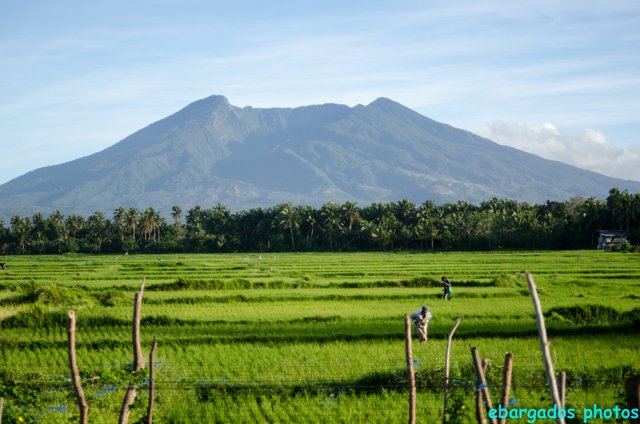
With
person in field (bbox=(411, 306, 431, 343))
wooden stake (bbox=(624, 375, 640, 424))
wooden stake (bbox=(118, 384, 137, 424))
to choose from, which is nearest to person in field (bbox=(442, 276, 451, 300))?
person in field (bbox=(411, 306, 431, 343))

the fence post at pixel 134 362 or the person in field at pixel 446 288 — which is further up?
the fence post at pixel 134 362

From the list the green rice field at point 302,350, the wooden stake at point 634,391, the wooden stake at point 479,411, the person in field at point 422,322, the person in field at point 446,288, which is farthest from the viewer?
the person in field at point 446,288

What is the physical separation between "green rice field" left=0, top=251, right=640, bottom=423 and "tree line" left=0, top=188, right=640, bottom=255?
44063mm

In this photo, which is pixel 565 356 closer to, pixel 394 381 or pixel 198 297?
pixel 394 381

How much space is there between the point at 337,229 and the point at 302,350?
220 ft

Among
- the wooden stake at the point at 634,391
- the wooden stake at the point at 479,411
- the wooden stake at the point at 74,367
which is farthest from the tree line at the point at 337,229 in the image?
the wooden stake at the point at 634,391

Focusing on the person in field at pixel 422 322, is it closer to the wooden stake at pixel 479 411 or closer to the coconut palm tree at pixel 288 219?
the wooden stake at pixel 479 411

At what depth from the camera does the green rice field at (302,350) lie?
10.0 m

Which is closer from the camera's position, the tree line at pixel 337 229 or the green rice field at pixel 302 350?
the green rice field at pixel 302 350

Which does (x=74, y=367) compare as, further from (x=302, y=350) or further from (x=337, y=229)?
(x=337, y=229)

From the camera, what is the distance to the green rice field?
1004 centimetres

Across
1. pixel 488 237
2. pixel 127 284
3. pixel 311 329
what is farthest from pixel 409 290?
pixel 488 237

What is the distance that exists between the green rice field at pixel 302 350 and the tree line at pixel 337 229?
44063 millimetres

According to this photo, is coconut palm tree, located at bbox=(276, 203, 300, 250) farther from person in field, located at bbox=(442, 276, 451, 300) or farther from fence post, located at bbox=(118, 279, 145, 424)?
fence post, located at bbox=(118, 279, 145, 424)
